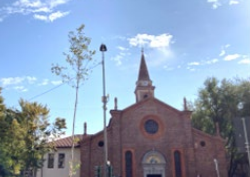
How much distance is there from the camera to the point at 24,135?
23000 mm

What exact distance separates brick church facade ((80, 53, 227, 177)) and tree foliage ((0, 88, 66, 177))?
654 cm

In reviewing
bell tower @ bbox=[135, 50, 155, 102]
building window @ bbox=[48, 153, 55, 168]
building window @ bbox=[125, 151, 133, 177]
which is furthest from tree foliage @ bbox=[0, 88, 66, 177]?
bell tower @ bbox=[135, 50, 155, 102]

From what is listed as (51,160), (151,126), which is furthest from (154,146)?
(51,160)

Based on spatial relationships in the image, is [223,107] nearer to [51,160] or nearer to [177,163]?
[177,163]

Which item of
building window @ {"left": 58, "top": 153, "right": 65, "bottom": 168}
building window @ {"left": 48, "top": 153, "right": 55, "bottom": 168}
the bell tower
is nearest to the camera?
building window @ {"left": 48, "top": 153, "right": 55, "bottom": 168}

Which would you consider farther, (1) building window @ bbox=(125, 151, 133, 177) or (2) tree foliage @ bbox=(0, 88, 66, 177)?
(1) building window @ bbox=(125, 151, 133, 177)

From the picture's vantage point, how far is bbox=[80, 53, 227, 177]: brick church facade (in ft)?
99.0

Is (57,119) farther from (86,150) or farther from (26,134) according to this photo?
(86,150)

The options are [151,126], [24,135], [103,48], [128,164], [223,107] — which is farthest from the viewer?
[223,107]

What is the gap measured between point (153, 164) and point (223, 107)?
504 inches

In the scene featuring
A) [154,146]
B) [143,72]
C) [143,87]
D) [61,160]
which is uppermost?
[143,72]

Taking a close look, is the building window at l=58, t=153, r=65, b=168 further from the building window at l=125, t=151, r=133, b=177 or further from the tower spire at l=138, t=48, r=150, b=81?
the tower spire at l=138, t=48, r=150, b=81

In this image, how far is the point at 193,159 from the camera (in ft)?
101

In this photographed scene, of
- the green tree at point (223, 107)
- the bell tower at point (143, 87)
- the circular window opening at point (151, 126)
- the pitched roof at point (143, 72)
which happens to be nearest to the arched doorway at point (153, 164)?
the circular window opening at point (151, 126)
